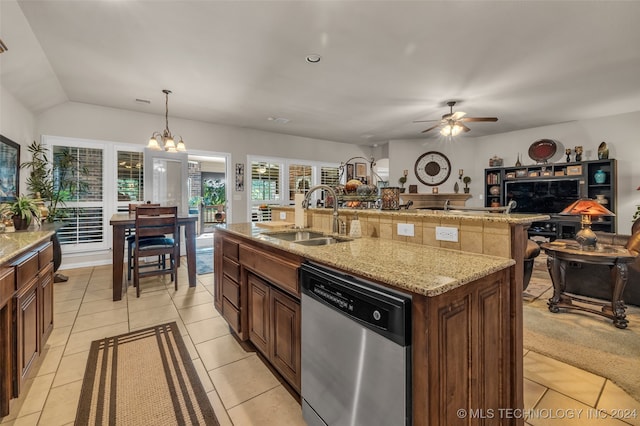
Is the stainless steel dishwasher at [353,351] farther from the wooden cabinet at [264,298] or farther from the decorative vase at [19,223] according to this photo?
the decorative vase at [19,223]

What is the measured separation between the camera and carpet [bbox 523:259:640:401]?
1.84 metres

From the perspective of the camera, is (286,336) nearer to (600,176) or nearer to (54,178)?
(54,178)

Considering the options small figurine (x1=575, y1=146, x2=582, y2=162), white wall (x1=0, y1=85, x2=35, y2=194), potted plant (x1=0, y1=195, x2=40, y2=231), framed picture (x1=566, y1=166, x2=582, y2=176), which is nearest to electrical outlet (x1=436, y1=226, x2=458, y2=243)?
potted plant (x1=0, y1=195, x2=40, y2=231)

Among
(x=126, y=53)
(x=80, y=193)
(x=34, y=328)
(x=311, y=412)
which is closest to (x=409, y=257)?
(x=311, y=412)

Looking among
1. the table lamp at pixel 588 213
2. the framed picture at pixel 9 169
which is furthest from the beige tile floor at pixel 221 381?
the framed picture at pixel 9 169

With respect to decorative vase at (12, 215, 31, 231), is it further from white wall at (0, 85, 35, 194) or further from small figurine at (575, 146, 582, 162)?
small figurine at (575, 146, 582, 162)

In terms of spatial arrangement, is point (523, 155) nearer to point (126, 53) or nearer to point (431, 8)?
point (431, 8)

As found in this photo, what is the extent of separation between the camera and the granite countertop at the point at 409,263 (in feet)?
3.06

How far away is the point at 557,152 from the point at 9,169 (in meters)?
9.01

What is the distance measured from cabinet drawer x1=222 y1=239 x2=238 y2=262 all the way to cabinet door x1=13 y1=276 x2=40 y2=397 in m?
1.17

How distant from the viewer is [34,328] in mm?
1763

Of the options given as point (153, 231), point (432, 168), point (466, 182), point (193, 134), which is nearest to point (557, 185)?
point (466, 182)

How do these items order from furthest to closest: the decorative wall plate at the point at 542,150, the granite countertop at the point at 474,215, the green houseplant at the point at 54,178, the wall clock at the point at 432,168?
the wall clock at the point at 432,168
the decorative wall plate at the point at 542,150
the green houseplant at the point at 54,178
the granite countertop at the point at 474,215

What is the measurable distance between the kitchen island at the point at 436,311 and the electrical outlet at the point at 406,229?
0.05 metres
